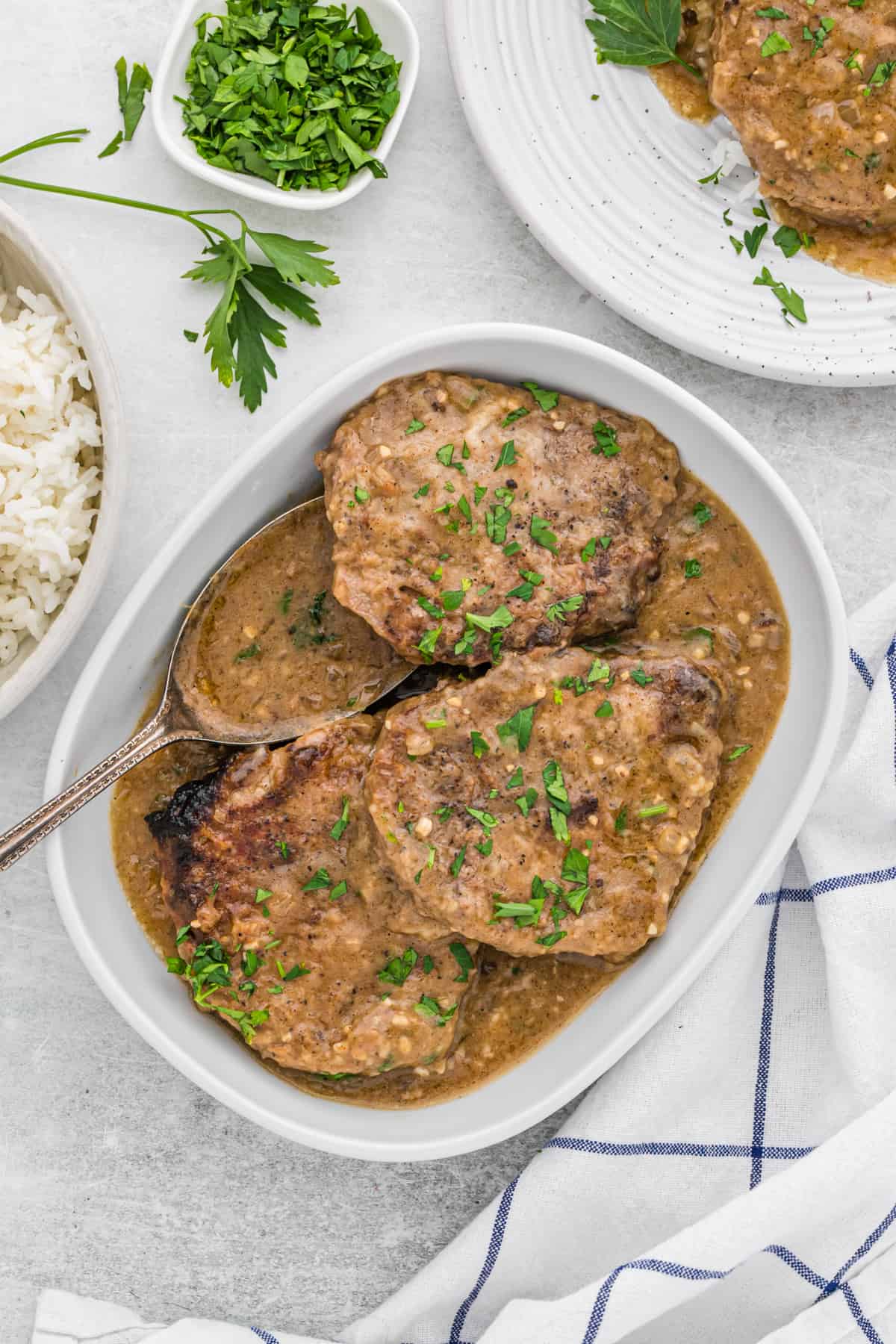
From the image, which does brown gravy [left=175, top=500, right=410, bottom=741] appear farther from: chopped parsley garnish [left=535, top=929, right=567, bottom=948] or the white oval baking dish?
chopped parsley garnish [left=535, top=929, right=567, bottom=948]

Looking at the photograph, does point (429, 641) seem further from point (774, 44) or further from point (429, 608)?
point (774, 44)

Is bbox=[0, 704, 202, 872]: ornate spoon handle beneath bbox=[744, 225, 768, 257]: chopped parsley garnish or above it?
beneath

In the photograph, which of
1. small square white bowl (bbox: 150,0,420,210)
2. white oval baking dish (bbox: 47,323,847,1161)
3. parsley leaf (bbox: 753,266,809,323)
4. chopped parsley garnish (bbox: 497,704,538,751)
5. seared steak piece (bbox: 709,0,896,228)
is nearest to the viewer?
chopped parsley garnish (bbox: 497,704,538,751)

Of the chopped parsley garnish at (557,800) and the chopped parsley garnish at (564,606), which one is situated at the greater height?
the chopped parsley garnish at (564,606)

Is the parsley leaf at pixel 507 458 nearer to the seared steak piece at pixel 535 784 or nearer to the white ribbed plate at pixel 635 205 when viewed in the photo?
the seared steak piece at pixel 535 784

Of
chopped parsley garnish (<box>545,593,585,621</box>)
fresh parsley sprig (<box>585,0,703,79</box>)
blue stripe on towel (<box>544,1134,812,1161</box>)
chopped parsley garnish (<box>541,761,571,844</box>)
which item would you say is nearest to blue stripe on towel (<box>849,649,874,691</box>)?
chopped parsley garnish (<box>545,593,585,621</box>)

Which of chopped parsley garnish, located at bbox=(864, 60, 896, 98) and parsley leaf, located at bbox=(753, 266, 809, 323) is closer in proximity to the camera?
chopped parsley garnish, located at bbox=(864, 60, 896, 98)

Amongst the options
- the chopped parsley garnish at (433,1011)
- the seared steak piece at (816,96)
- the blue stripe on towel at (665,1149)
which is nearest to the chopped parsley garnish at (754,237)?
the seared steak piece at (816,96)

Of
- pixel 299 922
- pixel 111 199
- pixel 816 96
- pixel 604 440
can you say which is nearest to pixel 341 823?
pixel 299 922
